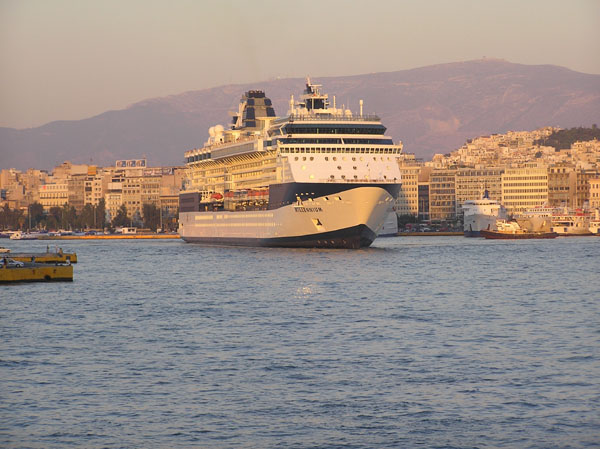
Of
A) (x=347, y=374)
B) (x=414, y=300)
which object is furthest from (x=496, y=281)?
(x=347, y=374)

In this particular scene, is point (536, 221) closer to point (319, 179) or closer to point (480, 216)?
point (480, 216)

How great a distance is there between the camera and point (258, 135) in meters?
103

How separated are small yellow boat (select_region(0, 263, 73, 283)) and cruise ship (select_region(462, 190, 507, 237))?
12547cm

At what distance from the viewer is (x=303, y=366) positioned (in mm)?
30031

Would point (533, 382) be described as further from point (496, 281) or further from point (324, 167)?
point (324, 167)

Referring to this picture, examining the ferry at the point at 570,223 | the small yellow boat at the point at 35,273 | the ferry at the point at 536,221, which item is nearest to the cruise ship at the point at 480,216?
the ferry at the point at 536,221

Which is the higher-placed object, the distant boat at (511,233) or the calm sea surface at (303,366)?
the distant boat at (511,233)

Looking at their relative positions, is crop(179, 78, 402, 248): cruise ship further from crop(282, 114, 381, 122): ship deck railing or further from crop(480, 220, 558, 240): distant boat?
crop(480, 220, 558, 240): distant boat

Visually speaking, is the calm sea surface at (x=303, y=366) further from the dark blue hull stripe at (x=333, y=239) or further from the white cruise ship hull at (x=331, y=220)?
the dark blue hull stripe at (x=333, y=239)

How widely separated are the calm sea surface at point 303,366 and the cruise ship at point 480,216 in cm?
12945

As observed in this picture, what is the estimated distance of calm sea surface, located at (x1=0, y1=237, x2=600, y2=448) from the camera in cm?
2311

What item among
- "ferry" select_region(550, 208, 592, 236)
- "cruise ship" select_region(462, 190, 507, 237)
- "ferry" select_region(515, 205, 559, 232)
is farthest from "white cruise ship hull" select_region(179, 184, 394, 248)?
"ferry" select_region(550, 208, 592, 236)

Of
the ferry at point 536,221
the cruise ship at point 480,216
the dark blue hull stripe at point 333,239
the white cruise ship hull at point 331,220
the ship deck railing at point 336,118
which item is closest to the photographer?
the white cruise ship hull at point 331,220

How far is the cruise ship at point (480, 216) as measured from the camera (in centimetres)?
18475
